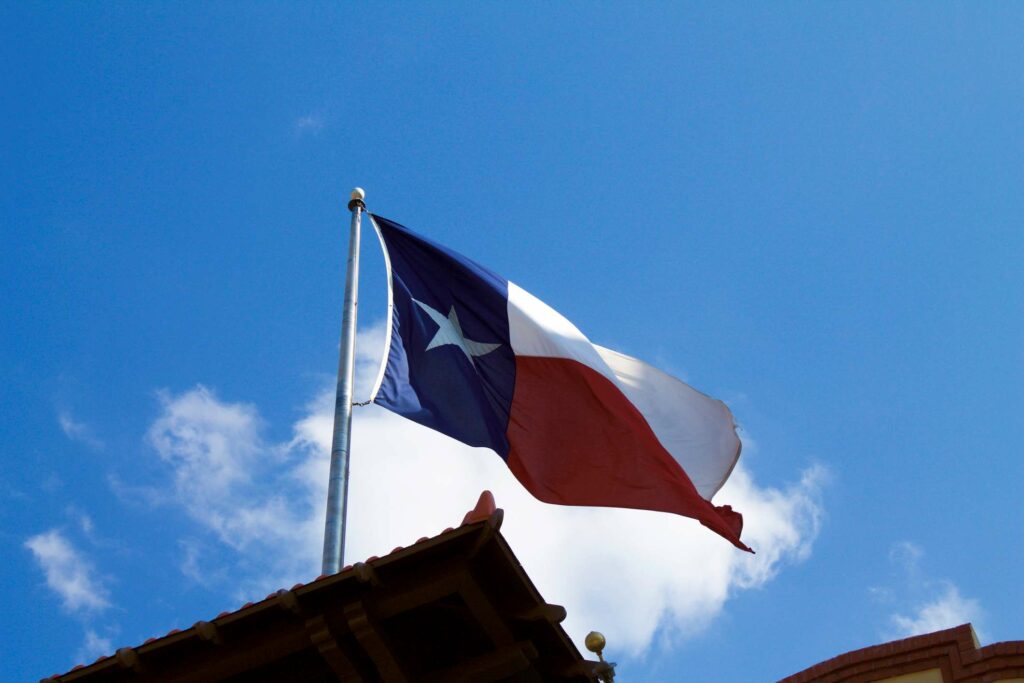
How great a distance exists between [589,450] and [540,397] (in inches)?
30.2

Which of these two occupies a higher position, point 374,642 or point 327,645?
point 327,645

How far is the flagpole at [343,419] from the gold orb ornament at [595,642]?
2.08 metres

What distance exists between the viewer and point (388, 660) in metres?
9.69

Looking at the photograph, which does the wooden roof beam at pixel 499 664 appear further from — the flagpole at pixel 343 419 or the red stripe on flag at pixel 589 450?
the red stripe on flag at pixel 589 450

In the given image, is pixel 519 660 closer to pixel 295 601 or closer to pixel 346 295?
pixel 295 601

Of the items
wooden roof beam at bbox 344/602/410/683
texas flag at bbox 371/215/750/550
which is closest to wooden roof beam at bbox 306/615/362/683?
wooden roof beam at bbox 344/602/410/683

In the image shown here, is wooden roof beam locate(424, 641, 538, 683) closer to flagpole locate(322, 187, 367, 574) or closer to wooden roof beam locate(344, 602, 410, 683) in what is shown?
wooden roof beam locate(344, 602, 410, 683)

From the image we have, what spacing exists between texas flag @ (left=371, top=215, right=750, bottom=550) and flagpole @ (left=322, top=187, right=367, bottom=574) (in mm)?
318

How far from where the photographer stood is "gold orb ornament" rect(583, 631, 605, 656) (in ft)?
34.9

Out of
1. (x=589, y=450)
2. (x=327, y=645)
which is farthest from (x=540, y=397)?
(x=327, y=645)

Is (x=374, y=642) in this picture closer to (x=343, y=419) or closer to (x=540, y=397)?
(x=343, y=419)

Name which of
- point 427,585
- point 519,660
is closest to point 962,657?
point 519,660

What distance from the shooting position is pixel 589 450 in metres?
13.4

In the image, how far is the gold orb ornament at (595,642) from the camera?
1064 centimetres
